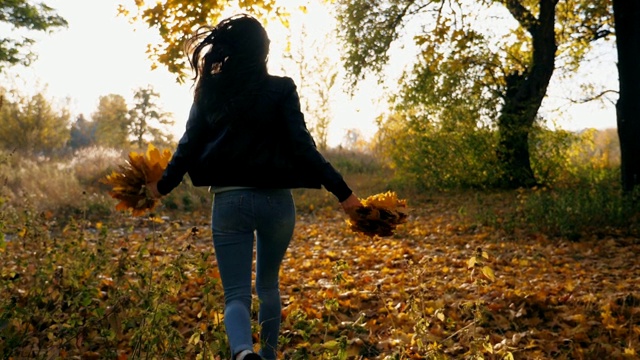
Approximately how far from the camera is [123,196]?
123 inches

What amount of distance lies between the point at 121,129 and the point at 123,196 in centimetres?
4104

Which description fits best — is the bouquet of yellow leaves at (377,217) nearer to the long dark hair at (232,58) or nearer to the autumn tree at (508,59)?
the long dark hair at (232,58)

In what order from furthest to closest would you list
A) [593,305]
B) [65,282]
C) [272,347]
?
[593,305]
[65,282]
[272,347]

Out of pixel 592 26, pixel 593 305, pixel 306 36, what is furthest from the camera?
pixel 306 36

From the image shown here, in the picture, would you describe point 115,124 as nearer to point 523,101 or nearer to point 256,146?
point 523,101

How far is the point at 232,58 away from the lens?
2.79 metres

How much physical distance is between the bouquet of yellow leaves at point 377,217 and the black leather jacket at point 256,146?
17 cm

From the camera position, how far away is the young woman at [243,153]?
8.98 feet

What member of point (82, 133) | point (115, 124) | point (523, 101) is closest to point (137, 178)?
point (523, 101)

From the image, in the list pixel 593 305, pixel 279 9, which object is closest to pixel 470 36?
pixel 279 9

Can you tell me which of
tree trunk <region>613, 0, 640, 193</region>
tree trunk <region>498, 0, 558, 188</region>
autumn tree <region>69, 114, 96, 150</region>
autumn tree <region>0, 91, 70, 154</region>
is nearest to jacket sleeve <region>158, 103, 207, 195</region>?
tree trunk <region>613, 0, 640, 193</region>

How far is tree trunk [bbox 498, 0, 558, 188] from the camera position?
14.3 meters

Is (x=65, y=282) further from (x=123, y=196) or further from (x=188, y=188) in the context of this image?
(x=188, y=188)

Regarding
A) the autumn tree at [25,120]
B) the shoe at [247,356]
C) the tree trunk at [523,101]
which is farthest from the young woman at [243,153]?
the autumn tree at [25,120]
